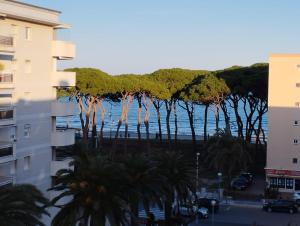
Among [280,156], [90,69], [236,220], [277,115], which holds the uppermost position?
[90,69]

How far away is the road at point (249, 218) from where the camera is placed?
39.2 metres

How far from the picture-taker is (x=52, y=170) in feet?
107

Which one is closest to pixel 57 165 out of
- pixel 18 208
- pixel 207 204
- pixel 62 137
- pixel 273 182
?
pixel 62 137

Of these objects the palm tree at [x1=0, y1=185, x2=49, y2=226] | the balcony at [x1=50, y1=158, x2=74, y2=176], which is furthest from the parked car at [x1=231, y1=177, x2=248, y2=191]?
the palm tree at [x1=0, y1=185, x2=49, y2=226]

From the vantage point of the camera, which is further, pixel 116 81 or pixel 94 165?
pixel 116 81

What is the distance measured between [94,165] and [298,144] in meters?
30.2

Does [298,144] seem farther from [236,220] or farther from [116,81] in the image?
[116,81]

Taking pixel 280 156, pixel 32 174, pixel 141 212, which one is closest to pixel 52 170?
pixel 32 174

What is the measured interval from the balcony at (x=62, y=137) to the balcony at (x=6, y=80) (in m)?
5.07

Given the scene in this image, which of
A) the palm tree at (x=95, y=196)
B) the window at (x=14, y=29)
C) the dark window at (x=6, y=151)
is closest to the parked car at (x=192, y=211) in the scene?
the dark window at (x=6, y=151)

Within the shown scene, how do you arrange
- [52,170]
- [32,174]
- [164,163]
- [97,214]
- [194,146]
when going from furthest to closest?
[194,146] < [164,163] < [52,170] < [32,174] < [97,214]

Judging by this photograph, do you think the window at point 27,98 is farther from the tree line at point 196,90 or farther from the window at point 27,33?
the tree line at point 196,90

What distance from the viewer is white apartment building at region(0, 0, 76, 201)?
27.9 meters

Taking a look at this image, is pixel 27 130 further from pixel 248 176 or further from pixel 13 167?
pixel 248 176
